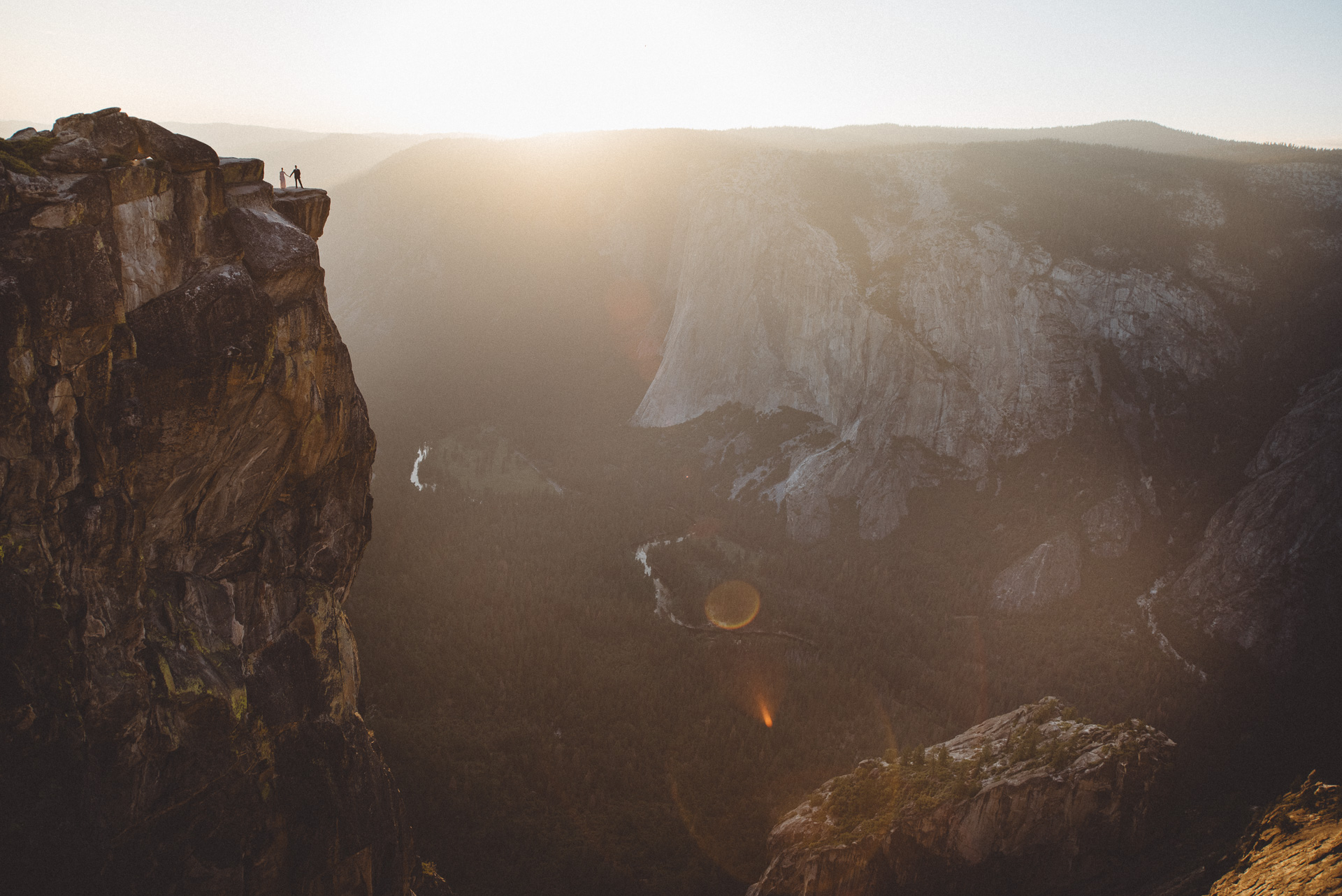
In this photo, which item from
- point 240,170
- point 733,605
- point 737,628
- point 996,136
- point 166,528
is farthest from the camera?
point 996,136

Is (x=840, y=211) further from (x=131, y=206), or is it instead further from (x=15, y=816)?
(x=15, y=816)

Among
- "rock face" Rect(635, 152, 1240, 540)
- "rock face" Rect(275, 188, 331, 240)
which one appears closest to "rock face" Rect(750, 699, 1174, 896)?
"rock face" Rect(275, 188, 331, 240)

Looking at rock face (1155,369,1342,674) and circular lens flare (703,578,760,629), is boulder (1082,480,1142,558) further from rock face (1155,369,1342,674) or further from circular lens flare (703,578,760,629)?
circular lens flare (703,578,760,629)

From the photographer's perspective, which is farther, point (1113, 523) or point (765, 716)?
point (1113, 523)

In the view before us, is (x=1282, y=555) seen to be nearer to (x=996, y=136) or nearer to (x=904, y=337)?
(x=904, y=337)

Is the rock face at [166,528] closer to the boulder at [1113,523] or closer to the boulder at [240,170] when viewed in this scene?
the boulder at [240,170]

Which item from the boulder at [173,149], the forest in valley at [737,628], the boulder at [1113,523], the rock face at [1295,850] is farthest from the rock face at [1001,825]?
the boulder at [173,149]

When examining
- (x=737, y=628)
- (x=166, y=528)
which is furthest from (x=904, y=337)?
(x=166, y=528)
